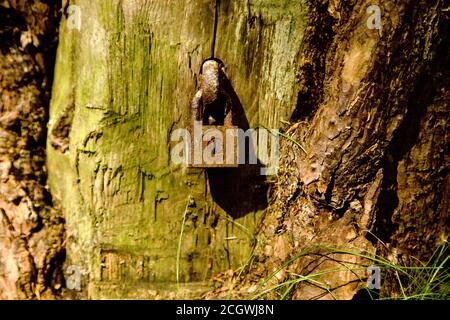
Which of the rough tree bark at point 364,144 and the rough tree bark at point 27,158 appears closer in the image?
the rough tree bark at point 364,144

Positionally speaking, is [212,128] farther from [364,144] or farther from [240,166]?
[364,144]

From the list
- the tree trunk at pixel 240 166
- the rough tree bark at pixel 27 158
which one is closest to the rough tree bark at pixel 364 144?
the tree trunk at pixel 240 166

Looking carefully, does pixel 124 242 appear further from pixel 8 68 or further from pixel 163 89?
pixel 8 68

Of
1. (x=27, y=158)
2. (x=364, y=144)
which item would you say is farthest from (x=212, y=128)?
(x=27, y=158)

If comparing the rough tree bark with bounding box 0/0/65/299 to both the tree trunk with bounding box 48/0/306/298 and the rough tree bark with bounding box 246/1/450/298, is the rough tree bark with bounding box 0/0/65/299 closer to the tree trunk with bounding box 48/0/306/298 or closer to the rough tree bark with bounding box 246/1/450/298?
the tree trunk with bounding box 48/0/306/298

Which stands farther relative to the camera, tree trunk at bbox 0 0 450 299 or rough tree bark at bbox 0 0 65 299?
rough tree bark at bbox 0 0 65 299

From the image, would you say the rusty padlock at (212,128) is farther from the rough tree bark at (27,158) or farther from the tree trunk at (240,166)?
the rough tree bark at (27,158)

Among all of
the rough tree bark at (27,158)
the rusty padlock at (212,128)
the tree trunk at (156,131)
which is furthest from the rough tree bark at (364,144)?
the rough tree bark at (27,158)

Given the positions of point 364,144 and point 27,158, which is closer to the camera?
point 364,144

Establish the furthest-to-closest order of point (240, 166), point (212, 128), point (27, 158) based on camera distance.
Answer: point (27, 158) → point (240, 166) → point (212, 128)

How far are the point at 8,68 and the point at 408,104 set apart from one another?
1882 millimetres

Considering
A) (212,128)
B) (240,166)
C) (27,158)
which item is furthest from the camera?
(27,158)

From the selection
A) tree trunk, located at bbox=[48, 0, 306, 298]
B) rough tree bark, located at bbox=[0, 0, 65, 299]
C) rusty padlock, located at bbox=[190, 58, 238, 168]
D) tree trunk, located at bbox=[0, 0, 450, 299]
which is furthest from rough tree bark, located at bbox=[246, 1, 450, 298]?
rough tree bark, located at bbox=[0, 0, 65, 299]

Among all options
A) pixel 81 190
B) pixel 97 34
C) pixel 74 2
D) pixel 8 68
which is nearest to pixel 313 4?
pixel 97 34
